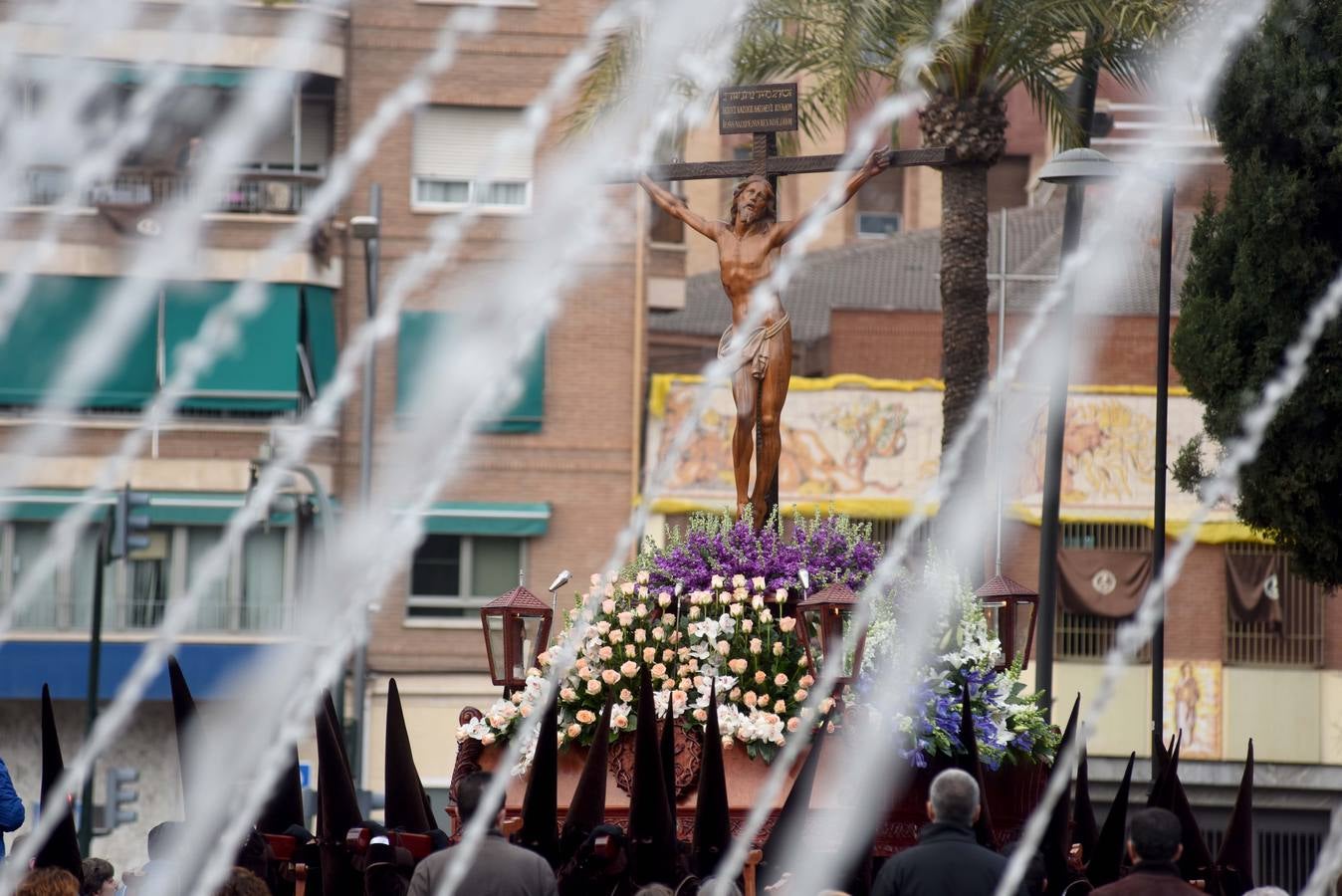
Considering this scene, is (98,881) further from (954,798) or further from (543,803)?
(954,798)

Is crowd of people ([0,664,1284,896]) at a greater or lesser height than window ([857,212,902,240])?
lesser

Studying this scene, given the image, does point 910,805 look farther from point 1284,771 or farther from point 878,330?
point 878,330

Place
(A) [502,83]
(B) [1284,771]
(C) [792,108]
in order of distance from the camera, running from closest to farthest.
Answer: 1. (C) [792,108]
2. (B) [1284,771]
3. (A) [502,83]

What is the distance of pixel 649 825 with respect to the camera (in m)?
9.62

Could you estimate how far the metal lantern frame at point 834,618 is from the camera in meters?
10.9

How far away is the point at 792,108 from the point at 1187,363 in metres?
9.17

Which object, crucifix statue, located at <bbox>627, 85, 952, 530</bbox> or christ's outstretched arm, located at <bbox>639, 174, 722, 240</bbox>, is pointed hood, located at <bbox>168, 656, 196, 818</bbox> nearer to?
crucifix statue, located at <bbox>627, 85, 952, 530</bbox>

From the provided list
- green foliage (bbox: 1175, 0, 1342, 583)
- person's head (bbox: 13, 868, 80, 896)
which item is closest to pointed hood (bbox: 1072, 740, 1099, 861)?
person's head (bbox: 13, 868, 80, 896)

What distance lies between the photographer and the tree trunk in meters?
20.1

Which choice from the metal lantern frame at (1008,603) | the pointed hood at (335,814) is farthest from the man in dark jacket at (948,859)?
the metal lantern frame at (1008,603)

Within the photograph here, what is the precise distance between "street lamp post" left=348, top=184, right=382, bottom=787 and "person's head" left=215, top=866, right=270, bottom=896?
65.8 ft

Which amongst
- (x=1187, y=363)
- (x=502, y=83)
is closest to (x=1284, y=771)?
(x=1187, y=363)

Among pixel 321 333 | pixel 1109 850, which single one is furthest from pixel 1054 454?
pixel 321 333

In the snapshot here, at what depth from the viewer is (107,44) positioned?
108 feet
